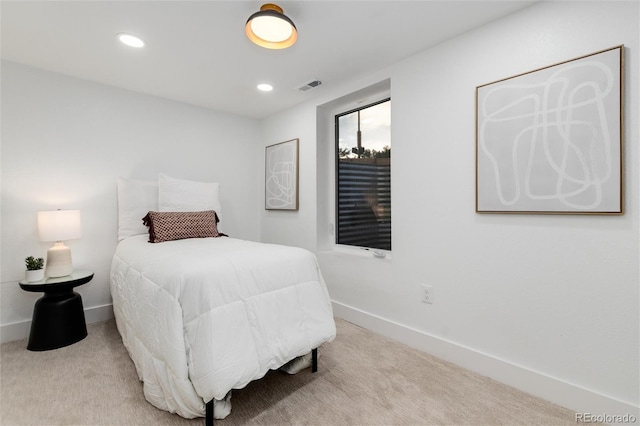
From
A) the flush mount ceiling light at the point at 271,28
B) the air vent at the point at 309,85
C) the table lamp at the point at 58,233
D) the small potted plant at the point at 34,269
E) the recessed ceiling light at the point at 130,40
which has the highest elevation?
the air vent at the point at 309,85

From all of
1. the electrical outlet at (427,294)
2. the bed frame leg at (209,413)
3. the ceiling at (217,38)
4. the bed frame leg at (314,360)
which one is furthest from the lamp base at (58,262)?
the electrical outlet at (427,294)

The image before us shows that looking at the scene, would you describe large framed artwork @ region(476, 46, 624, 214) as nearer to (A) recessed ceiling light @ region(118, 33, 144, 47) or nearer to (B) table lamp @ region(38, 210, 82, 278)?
(A) recessed ceiling light @ region(118, 33, 144, 47)

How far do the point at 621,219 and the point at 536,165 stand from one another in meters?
0.46

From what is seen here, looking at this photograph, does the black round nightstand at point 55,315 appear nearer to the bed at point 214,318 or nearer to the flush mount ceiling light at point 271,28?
the bed at point 214,318

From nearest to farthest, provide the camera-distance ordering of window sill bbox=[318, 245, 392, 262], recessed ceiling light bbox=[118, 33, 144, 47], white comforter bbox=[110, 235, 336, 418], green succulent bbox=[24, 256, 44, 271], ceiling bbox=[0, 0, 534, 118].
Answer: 1. white comforter bbox=[110, 235, 336, 418]
2. ceiling bbox=[0, 0, 534, 118]
3. recessed ceiling light bbox=[118, 33, 144, 47]
4. green succulent bbox=[24, 256, 44, 271]
5. window sill bbox=[318, 245, 392, 262]

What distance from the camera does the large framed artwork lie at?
4.80ft

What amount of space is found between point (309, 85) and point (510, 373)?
9.11ft

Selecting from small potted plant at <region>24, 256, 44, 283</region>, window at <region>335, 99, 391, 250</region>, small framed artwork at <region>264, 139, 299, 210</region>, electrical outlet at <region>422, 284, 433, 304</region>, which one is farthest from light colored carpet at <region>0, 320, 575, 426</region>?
small framed artwork at <region>264, 139, 299, 210</region>

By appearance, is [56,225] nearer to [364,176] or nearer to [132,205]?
[132,205]

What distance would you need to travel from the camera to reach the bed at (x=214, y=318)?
1.35 metres

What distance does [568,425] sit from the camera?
1.47m

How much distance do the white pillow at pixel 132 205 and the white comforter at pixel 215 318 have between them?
1.03m

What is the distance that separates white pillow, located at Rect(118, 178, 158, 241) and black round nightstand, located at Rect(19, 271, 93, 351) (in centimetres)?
58

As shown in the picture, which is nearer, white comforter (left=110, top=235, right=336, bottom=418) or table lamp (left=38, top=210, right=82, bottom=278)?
white comforter (left=110, top=235, right=336, bottom=418)
